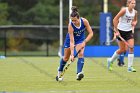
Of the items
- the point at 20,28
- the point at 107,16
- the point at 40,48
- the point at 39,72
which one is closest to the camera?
the point at 39,72

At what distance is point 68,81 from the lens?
603 inches

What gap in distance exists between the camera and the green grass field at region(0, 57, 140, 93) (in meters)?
13.3

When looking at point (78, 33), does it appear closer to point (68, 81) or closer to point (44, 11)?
point (68, 81)

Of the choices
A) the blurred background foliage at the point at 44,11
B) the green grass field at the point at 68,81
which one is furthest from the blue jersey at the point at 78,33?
the blurred background foliage at the point at 44,11

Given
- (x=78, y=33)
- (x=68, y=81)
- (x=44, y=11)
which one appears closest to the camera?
(x=78, y=33)

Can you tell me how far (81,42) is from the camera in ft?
50.0

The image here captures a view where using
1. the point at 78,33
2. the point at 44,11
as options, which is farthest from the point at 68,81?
the point at 44,11

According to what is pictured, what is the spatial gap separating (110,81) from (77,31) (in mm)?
1456

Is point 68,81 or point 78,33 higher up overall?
point 78,33

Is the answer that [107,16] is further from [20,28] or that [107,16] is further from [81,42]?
[81,42]

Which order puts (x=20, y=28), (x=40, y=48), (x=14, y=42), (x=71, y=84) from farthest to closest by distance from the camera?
(x=40, y=48) → (x=14, y=42) → (x=20, y=28) → (x=71, y=84)

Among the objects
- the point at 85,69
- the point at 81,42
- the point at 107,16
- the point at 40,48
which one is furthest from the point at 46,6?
the point at 81,42

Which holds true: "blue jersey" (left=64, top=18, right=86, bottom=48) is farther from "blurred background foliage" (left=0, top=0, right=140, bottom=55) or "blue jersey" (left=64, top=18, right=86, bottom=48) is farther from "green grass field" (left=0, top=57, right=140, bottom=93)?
"blurred background foliage" (left=0, top=0, right=140, bottom=55)

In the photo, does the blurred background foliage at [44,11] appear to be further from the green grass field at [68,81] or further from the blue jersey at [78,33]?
the blue jersey at [78,33]
